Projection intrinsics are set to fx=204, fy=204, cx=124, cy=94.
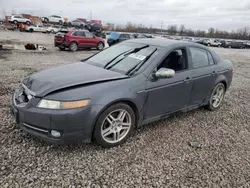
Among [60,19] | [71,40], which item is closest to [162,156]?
[71,40]

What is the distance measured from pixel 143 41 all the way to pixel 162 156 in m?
2.15

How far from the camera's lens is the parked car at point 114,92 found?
2527 millimetres

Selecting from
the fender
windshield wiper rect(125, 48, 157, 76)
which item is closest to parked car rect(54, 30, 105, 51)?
the fender

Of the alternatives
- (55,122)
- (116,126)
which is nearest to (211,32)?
(116,126)

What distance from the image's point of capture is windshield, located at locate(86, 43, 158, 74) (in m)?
3.31

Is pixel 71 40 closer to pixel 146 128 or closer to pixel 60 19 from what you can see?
pixel 146 128

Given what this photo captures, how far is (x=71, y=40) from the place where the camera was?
15.0 meters

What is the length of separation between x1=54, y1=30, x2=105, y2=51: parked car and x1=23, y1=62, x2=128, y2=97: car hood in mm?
12382

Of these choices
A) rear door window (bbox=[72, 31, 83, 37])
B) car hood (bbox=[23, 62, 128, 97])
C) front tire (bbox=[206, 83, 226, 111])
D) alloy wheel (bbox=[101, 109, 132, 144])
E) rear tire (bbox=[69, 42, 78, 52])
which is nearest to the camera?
car hood (bbox=[23, 62, 128, 97])

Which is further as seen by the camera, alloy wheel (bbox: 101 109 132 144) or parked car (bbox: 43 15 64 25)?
parked car (bbox: 43 15 64 25)

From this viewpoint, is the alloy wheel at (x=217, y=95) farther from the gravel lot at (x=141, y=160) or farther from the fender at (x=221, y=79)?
the gravel lot at (x=141, y=160)

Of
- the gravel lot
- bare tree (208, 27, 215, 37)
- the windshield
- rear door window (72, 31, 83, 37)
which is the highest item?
bare tree (208, 27, 215, 37)

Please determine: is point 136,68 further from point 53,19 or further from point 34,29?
point 53,19

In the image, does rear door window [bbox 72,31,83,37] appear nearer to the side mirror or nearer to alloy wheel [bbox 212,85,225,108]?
alloy wheel [bbox 212,85,225,108]
